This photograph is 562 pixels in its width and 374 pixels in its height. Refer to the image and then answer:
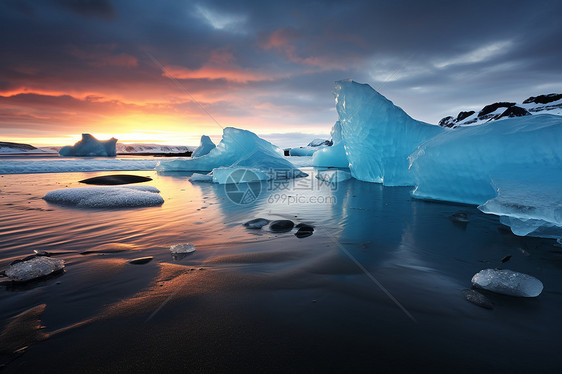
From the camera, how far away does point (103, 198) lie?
4777 millimetres

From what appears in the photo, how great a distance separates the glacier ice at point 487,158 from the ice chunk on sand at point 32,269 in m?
4.71

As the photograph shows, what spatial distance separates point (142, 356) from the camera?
3.49ft

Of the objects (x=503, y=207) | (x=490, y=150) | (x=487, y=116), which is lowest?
(x=503, y=207)

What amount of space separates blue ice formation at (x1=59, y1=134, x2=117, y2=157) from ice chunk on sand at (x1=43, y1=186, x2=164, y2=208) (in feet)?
100

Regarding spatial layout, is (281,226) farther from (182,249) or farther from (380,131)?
(380,131)

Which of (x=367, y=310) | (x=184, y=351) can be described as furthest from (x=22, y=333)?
(x=367, y=310)

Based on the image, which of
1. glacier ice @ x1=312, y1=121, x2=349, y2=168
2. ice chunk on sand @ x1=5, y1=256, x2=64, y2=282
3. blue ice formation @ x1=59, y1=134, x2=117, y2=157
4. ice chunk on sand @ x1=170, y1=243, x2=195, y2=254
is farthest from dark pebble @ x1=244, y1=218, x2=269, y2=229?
blue ice formation @ x1=59, y1=134, x2=117, y2=157

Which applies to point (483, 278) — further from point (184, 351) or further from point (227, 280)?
point (184, 351)

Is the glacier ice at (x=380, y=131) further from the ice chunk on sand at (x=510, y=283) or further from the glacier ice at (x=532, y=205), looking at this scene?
the ice chunk on sand at (x=510, y=283)

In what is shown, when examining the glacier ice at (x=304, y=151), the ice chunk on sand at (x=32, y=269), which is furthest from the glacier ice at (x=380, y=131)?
the glacier ice at (x=304, y=151)

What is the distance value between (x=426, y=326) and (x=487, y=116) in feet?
233

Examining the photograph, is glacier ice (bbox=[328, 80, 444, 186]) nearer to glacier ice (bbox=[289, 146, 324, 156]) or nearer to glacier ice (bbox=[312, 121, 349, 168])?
glacier ice (bbox=[312, 121, 349, 168])

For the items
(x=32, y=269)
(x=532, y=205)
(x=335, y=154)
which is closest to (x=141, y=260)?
(x=32, y=269)

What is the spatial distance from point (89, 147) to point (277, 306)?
37643mm
